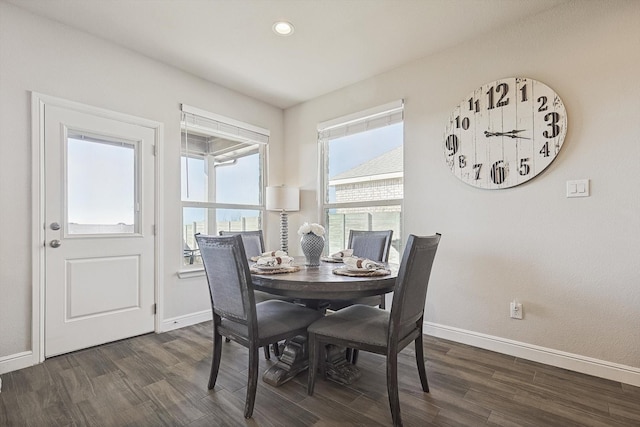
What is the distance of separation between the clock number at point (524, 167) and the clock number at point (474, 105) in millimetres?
567

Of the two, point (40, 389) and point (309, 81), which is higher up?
point (309, 81)

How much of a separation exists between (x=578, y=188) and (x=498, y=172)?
52 centimetres

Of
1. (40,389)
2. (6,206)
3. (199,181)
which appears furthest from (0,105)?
(40,389)

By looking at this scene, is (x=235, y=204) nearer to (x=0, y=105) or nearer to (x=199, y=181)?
(x=199, y=181)

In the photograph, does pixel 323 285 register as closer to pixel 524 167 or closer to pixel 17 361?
pixel 524 167

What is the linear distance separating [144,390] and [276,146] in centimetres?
305

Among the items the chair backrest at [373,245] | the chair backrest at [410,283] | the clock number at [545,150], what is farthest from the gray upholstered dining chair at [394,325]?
the clock number at [545,150]

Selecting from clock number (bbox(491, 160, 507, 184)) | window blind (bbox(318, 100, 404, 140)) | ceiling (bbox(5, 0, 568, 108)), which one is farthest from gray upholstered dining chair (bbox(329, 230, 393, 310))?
ceiling (bbox(5, 0, 568, 108))

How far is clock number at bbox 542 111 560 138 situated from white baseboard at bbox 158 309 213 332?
3.48 meters

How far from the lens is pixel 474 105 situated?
2.62 m

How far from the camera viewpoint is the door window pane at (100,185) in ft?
8.26

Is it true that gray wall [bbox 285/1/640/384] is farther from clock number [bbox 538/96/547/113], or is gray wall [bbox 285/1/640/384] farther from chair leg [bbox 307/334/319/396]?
chair leg [bbox 307/334/319/396]

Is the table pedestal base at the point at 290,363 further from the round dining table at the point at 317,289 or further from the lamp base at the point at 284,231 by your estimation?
the lamp base at the point at 284,231

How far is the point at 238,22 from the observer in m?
2.42
